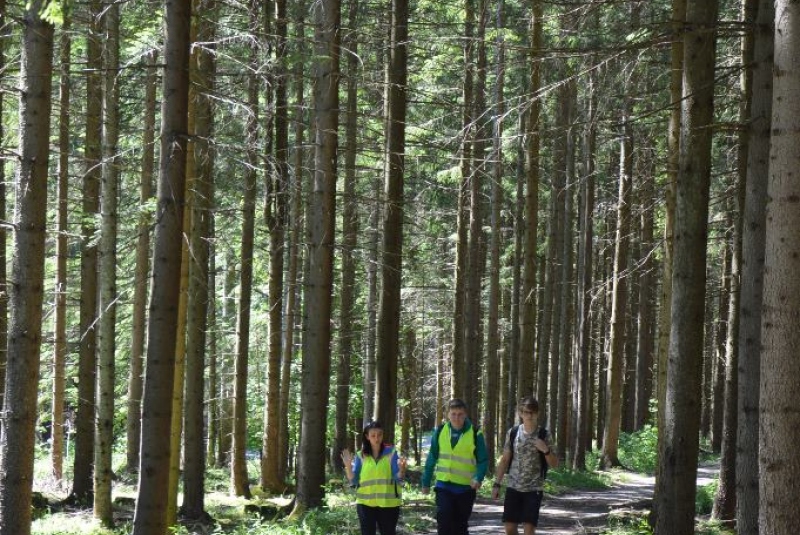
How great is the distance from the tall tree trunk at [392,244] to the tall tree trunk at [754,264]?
5.89 metres

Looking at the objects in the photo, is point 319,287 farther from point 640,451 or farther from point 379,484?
point 640,451

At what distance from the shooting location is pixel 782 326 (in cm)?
663

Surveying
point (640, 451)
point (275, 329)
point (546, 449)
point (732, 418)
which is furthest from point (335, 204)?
point (640, 451)

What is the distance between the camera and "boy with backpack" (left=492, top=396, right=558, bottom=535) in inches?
399

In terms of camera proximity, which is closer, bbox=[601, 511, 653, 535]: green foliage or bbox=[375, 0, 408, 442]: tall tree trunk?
A: bbox=[601, 511, 653, 535]: green foliage

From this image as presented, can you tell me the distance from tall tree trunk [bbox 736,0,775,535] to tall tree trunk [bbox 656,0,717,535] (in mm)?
451

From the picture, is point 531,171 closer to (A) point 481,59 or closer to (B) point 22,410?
(A) point 481,59

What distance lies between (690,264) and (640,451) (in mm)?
23916

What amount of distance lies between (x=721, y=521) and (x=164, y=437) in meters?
8.81

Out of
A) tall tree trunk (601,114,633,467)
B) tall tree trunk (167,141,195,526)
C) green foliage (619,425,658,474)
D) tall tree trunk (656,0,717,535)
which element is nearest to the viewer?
tall tree trunk (656,0,717,535)

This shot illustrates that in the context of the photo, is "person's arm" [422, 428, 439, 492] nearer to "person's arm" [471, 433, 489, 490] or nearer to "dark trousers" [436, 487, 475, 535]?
"dark trousers" [436, 487, 475, 535]

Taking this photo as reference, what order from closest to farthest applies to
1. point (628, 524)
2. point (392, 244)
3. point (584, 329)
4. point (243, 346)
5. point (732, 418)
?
1. point (732, 418)
2. point (628, 524)
3. point (392, 244)
4. point (243, 346)
5. point (584, 329)

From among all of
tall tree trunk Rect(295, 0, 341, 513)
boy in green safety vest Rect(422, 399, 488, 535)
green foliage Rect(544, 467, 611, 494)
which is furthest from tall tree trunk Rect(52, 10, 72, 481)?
green foliage Rect(544, 467, 611, 494)

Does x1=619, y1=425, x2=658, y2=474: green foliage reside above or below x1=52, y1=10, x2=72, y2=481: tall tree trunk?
below
